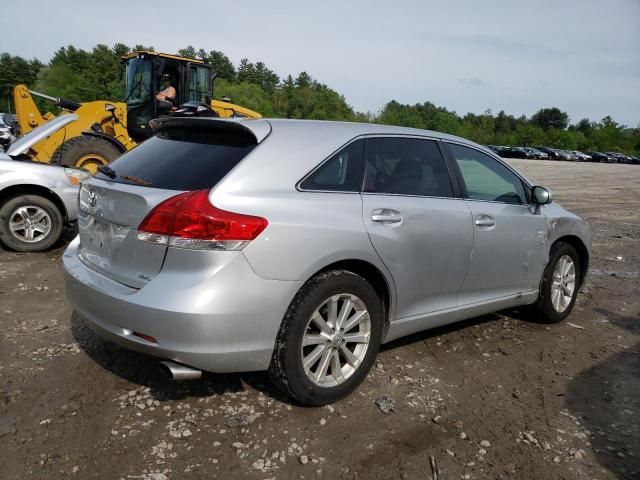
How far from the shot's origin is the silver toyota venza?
2.71m

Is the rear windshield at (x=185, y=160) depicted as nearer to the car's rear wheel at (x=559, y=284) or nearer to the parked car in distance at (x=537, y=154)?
the car's rear wheel at (x=559, y=284)

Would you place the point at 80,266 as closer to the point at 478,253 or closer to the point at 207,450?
the point at 207,450

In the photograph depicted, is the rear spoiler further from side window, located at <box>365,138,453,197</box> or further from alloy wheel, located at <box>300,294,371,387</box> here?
alloy wheel, located at <box>300,294,371,387</box>

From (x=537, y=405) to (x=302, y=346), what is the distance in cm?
159

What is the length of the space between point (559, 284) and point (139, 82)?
8.75 meters

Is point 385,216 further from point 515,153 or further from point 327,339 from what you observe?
point 515,153

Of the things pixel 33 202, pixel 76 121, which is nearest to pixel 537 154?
pixel 76 121

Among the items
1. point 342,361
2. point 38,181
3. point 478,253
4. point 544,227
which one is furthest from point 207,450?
point 38,181

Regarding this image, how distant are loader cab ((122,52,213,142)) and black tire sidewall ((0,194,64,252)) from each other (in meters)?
3.78

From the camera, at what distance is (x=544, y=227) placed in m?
4.59

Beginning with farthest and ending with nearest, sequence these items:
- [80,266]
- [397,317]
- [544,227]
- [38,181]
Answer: [38,181]
[544,227]
[397,317]
[80,266]

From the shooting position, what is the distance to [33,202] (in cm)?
666

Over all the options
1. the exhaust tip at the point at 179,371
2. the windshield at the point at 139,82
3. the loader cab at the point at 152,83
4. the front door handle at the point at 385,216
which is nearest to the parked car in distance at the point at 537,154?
the loader cab at the point at 152,83

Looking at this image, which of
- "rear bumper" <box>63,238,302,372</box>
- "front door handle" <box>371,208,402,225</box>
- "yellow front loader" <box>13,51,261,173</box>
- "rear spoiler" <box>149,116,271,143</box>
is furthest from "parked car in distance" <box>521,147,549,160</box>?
"rear bumper" <box>63,238,302,372</box>
